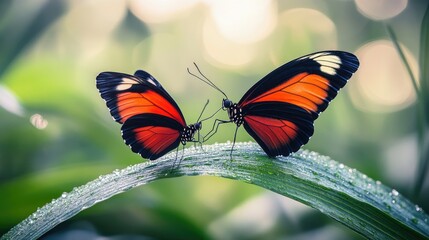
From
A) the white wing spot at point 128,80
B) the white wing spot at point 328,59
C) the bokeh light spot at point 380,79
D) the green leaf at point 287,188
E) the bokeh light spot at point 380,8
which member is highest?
the bokeh light spot at point 380,8

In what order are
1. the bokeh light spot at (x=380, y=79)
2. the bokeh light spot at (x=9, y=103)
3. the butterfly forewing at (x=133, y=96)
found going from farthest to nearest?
1. the bokeh light spot at (x=380, y=79)
2. the bokeh light spot at (x=9, y=103)
3. the butterfly forewing at (x=133, y=96)

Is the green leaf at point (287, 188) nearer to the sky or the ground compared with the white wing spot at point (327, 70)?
nearer to the ground

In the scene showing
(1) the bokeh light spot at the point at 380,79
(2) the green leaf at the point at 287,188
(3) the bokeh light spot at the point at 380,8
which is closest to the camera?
(2) the green leaf at the point at 287,188

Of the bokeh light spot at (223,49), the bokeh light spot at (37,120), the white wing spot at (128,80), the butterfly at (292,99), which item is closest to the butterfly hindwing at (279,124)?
the butterfly at (292,99)

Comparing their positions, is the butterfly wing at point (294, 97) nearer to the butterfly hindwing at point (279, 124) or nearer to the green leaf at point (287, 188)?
the butterfly hindwing at point (279, 124)

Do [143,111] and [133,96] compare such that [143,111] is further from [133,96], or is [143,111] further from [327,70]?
[327,70]

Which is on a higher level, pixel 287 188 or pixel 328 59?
pixel 328 59

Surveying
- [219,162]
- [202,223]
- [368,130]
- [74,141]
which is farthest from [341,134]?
[219,162]

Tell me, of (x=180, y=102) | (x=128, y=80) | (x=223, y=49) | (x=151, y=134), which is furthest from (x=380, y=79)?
(x=128, y=80)
